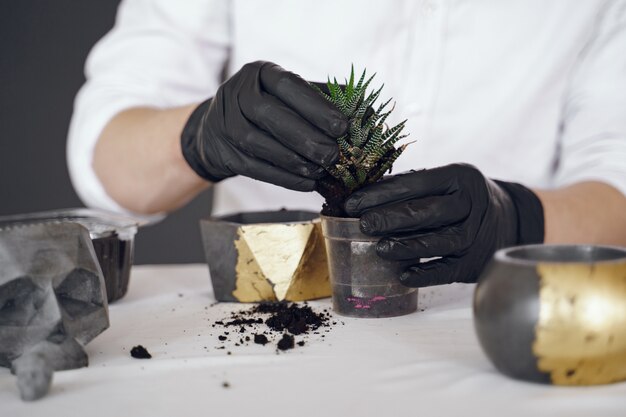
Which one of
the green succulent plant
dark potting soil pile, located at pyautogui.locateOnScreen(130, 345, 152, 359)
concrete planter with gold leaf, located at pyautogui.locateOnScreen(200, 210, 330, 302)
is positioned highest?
the green succulent plant

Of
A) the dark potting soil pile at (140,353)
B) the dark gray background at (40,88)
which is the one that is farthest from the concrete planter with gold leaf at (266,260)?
the dark gray background at (40,88)

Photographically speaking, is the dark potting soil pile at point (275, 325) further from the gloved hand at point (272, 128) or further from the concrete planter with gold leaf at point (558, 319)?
the concrete planter with gold leaf at point (558, 319)

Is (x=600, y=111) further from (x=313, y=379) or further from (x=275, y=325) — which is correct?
(x=313, y=379)

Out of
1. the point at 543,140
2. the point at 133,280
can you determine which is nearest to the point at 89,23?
the point at 133,280

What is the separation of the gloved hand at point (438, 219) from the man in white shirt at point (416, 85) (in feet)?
0.96

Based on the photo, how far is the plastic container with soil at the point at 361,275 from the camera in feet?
3.67

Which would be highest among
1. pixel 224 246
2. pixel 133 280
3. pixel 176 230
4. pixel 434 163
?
pixel 434 163

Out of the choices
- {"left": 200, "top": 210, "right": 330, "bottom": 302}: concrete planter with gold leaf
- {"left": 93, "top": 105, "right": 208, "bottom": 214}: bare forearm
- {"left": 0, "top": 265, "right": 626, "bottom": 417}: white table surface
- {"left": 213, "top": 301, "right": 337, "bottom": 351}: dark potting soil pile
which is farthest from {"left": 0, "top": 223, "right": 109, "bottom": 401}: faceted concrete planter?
{"left": 93, "top": 105, "right": 208, "bottom": 214}: bare forearm

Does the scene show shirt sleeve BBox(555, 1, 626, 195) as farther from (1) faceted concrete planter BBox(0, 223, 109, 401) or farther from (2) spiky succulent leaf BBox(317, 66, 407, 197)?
(1) faceted concrete planter BBox(0, 223, 109, 401)

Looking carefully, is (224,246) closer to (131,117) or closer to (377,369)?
(377,369)

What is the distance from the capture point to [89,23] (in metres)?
3.07

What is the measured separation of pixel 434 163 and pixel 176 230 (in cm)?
180

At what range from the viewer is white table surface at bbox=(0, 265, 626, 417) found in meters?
0.76

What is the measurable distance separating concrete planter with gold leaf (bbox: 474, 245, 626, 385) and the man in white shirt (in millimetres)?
732
